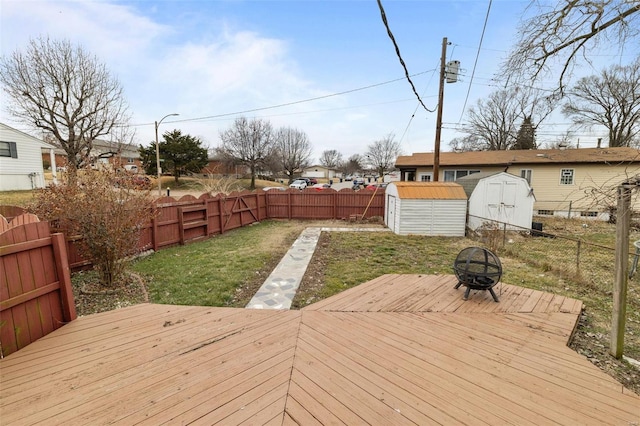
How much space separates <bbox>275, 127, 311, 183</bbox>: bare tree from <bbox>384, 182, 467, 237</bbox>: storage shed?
1368 inches

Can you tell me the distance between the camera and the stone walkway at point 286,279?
15.0 feet

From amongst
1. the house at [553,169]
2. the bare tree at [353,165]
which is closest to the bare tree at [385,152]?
the bare tree at [353,165]

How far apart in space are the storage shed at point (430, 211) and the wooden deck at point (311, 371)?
7089mm

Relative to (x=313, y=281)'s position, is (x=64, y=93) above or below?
above

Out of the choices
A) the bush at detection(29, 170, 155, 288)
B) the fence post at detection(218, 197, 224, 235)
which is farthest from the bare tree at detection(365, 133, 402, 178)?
the bush at detection(29, 170, 155, 288)

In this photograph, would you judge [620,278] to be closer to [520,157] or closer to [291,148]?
[520,157]

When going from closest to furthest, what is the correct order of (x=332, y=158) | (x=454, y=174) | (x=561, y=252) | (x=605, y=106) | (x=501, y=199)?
(x=561, y=252) < (x=501, y=199) < (x=454, y=174) < (x=605, y=106) < (x=332, y=158)

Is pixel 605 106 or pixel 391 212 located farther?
pixel 605 106

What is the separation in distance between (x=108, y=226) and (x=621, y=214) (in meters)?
7.25

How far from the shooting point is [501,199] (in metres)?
11.5

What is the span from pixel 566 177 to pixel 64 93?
100 ft

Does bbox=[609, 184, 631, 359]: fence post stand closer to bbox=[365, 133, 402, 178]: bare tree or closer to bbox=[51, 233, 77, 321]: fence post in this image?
bbox=[51, 233, 77, 321]: fence post

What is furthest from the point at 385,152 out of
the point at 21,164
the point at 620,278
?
the point at 620,278

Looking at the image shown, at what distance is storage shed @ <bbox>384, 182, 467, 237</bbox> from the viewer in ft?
35.4
